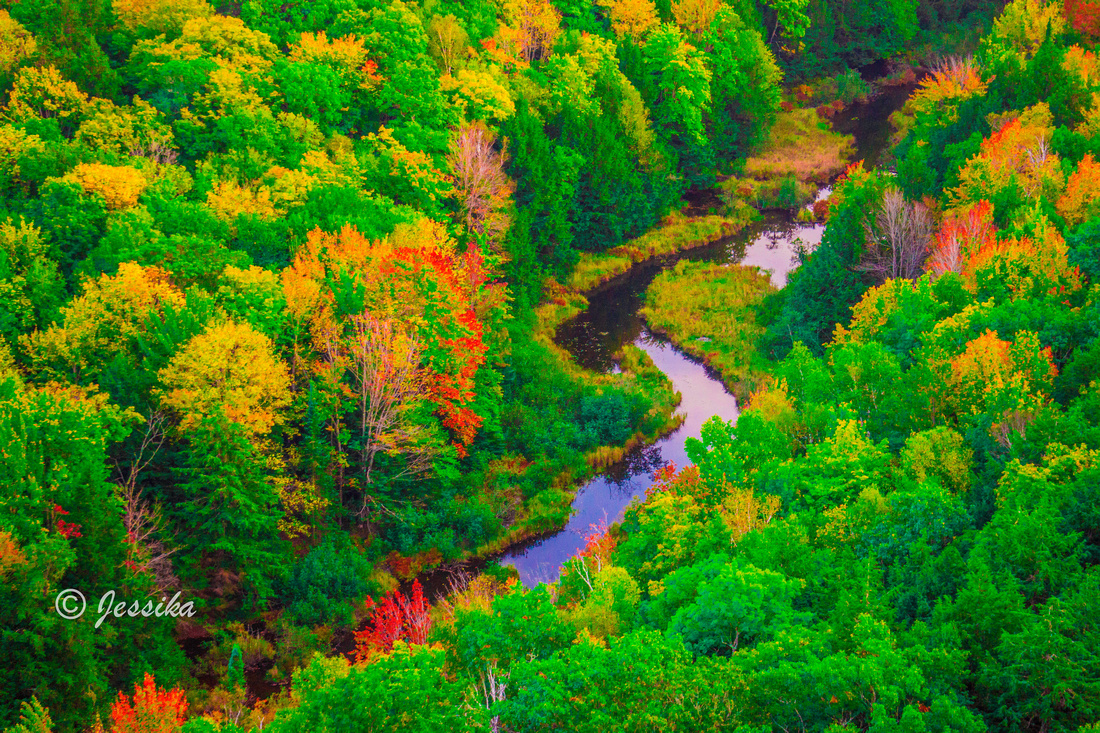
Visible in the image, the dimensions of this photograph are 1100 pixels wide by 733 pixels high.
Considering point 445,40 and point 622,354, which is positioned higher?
point 445,40

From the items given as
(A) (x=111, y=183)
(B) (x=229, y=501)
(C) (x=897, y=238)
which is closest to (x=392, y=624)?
(B) (x=229, y=501)

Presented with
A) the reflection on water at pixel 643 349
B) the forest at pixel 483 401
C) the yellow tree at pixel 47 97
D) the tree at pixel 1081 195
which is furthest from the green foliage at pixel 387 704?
the tree at pixel 1081 195

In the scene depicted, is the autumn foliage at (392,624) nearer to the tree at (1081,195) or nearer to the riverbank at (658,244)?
the riverbank at (658,244)

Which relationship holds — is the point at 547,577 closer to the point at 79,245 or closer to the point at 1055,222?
the point at 79,245

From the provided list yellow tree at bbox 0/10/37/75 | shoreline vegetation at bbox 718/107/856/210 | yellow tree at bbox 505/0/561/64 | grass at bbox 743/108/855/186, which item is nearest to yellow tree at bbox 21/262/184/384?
yellow tree at bbox 0/10/37/75

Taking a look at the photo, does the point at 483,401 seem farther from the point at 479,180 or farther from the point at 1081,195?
the point at 1081,195

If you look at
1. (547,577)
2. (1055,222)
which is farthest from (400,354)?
(1055,222)
